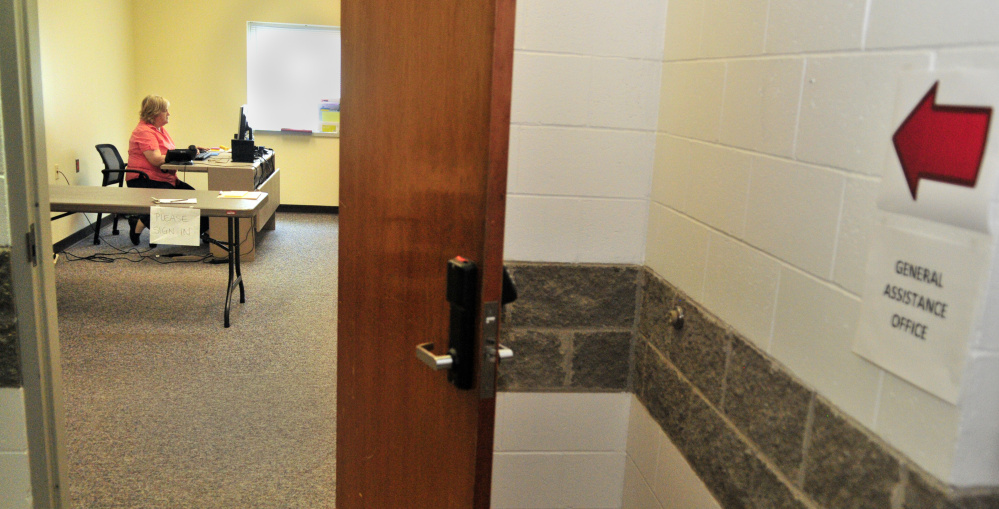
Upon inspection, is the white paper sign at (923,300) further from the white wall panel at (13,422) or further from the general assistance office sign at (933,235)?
the white wall panel at (13,422)

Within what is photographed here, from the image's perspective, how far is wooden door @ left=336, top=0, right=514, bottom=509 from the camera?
129 cm

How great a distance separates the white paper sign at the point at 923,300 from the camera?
0.87 meters

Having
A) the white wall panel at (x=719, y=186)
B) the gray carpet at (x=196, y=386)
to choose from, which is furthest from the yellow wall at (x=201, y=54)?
the white wall panel at (x=719, y=186)

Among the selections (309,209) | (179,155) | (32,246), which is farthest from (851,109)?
(309,209)

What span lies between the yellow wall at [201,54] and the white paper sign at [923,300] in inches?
285

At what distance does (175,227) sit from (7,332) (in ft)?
8.90

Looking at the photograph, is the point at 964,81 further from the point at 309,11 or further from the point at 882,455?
the point at 309,11

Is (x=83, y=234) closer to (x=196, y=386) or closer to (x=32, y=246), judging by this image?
(x=196, y=386)

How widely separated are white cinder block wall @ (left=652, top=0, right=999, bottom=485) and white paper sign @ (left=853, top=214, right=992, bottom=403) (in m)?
0.02

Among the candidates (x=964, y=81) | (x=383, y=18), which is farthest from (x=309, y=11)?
(x=964, y=81)

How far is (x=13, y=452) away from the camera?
1737 mm

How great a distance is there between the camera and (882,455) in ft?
3.26

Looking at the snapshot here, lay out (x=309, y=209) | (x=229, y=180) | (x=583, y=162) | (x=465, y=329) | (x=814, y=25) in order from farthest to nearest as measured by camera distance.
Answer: (x=309, y=209)
(x=229, y=180)
(x=583, y=162)
(x=465, y=329)
(x=814, y=25)

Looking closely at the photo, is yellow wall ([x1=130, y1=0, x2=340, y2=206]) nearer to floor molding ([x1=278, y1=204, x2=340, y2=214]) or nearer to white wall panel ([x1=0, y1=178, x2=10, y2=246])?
floor molding ([x1=278, y1=204, x2=340, y2=214])
